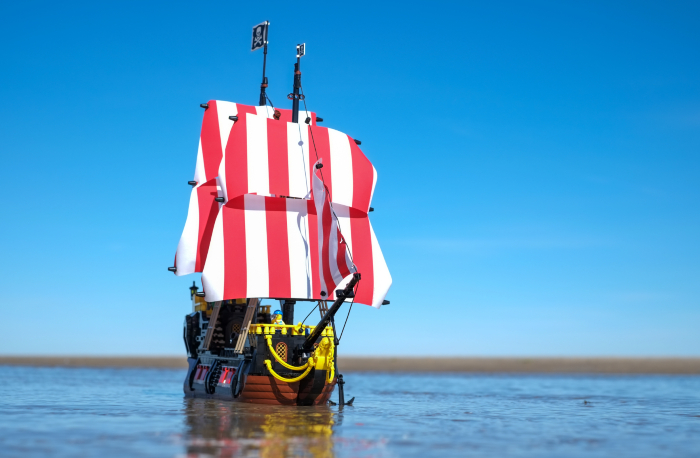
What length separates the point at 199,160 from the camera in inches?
1323

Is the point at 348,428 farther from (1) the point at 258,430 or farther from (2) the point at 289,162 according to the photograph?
(2) the point at 289,162

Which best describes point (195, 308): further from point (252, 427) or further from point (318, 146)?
point (252, 427)

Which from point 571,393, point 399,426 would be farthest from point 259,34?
point 571,393

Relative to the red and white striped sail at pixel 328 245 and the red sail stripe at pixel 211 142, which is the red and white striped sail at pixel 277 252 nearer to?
the red and white striped sail at pixel 328 245

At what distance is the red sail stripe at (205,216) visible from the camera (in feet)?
104

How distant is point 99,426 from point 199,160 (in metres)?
16.5

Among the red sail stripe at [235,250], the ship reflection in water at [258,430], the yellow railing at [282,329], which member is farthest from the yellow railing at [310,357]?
the red sail stripe at [235,250]

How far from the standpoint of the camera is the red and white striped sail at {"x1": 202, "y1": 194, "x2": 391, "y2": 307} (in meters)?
28.5

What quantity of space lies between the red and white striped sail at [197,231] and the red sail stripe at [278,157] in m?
2.76

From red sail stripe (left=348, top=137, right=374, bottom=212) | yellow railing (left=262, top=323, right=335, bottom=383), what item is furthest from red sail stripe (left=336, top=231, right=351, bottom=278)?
yellow railing (left=262, top=323, right=335, bottom=383)

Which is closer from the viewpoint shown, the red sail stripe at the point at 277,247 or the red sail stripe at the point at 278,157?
the red sail stripe at the point at 277,247

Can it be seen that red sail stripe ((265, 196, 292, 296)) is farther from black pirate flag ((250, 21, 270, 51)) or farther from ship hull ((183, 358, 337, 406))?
black pirate flag ((250, 21, 270, 51))

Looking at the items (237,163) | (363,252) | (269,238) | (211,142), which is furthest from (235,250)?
(211,142)

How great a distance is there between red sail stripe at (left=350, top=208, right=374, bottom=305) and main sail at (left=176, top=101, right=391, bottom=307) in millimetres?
43
